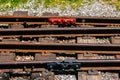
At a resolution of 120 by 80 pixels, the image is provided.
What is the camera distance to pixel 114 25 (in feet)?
35.6

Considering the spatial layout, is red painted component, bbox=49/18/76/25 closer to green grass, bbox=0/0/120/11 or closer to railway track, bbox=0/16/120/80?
railway track, bbox=0/16/120/80

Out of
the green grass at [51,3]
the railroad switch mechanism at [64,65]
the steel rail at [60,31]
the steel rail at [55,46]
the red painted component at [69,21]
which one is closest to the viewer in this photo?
the railroad switch mechanism at [64,65]

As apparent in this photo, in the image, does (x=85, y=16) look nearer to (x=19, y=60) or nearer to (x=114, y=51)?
(x=114, y=51)

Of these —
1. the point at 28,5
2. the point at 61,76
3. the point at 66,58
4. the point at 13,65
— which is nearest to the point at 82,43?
the point at 66,58

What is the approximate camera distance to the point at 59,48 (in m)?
9.77

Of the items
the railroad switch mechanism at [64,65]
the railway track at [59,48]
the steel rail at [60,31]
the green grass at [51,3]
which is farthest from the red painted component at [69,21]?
the railroad switch mechanism at [64,65]

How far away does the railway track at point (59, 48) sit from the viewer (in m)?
9.08

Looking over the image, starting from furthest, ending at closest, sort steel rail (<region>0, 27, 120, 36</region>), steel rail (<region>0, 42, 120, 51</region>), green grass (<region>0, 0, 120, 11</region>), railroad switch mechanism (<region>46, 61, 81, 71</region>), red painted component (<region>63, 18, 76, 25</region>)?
green grass (<region>0, 0, 120, 11</region>), red painted component (<region>63, 18, 76, 25</region>), steel rail (<region>0, 27, 120, 36</region>), steel rail (<region>0, 42, 120, 51</region>), railroad switch mechanism (<region>46, 61, 81, 71</region>)

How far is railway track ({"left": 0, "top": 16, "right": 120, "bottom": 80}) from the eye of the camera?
908 centimetres

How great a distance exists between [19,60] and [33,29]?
3.74 feet

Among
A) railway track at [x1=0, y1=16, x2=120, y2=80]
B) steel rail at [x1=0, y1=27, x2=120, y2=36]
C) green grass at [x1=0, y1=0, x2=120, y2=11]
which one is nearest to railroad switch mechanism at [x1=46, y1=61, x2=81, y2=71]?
railway track at [x1=0, y1=16, x2=120, y2=80]

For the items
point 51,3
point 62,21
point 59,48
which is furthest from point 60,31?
point 51,3

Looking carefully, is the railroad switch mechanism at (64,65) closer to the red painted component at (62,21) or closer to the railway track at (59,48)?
the railway track at (59,48)

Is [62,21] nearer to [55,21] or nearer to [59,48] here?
[55,21]
